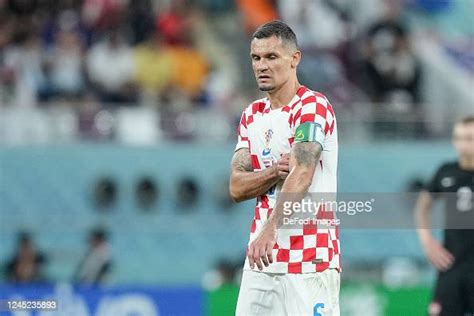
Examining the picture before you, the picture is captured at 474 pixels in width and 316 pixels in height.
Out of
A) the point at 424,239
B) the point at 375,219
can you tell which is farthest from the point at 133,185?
the point at 424,239

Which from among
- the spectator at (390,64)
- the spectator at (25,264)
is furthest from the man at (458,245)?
the spectator at (390,64)

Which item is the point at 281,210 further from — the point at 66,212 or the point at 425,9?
the point at 425,9

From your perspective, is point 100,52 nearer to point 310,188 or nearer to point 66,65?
point 66,65

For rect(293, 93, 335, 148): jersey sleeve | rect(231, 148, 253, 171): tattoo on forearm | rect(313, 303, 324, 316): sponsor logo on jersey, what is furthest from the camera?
rect(231, 148, 253, 171): tattoo on forearm

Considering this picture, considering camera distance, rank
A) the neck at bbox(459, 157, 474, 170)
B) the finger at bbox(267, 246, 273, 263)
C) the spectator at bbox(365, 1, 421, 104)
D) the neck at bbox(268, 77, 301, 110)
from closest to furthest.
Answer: the finger at bbox(267, 246, 273, 263) → the neck at bbox(268, 77, 301, 110) → the neck at bbox(459, 157, 474, 170) → the spectator at bbox(365, 1, 421, 104)

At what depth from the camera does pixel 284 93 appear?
23.2 ft

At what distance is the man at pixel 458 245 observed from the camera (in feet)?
32.0

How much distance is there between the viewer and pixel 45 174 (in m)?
15.5

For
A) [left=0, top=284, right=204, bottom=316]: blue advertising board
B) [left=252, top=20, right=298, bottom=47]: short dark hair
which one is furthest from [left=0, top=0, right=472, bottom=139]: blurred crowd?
[left=252, top=20, right=298, bottom=47]: short dark hair

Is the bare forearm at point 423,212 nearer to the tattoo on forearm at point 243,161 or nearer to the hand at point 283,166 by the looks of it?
the tattoo on forearm at point 243,161

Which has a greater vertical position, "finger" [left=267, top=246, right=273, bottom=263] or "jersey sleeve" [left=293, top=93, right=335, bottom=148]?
"jersey sleeve" [left=293, top=93, right=335, bottom=148]

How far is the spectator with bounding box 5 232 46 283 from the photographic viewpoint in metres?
14.5

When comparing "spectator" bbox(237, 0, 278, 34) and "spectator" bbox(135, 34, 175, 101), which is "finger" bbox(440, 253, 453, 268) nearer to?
"spectator" bbox(135, 34, 175, 101)

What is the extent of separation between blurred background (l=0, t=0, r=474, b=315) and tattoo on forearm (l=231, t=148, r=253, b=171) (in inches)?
284
